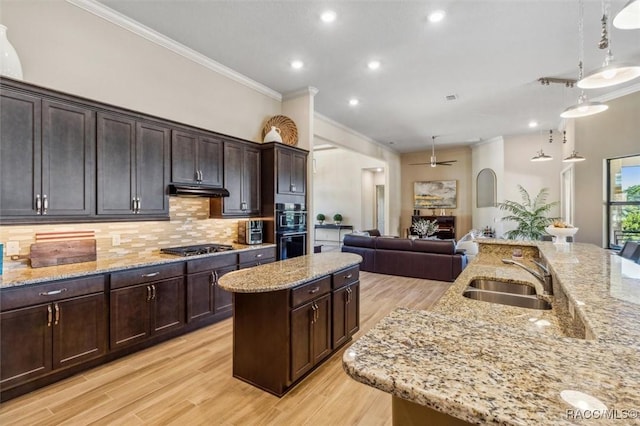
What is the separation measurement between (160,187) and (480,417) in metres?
3.48

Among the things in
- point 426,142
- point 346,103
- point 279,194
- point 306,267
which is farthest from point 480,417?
point 426,142

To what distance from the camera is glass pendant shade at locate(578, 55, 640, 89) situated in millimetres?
1923

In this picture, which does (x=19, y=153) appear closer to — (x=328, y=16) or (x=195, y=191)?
(x=195, y=191)

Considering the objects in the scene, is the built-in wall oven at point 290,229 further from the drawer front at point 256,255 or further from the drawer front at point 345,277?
the drawer front at point 345,277

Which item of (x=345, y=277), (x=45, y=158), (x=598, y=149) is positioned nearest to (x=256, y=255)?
(x=345, y=277)

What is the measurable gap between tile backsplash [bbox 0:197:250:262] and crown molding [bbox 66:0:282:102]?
5.91 ft

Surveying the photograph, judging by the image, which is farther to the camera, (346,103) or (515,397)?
(346,103)

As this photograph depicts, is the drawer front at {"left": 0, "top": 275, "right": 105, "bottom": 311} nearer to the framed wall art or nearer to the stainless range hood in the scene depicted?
the stainless range hood

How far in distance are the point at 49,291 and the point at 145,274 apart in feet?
2.35

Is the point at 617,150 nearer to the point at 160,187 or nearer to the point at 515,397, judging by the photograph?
the point at 515,397

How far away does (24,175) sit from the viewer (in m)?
2.34

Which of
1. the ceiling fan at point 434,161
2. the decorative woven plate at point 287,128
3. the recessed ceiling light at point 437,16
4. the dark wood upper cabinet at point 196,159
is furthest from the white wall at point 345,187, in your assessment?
the recessed ceiling light at point 437,16

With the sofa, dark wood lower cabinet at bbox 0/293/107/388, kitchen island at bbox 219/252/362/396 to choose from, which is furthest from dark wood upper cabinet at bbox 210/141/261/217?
the sofa

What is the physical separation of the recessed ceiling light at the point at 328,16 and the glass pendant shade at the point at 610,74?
221 cm
